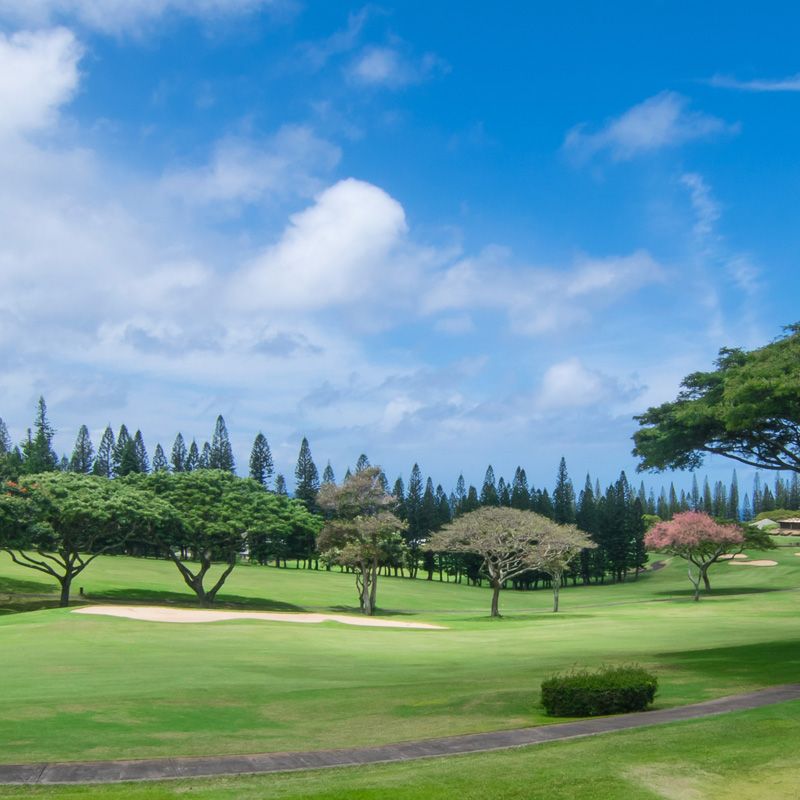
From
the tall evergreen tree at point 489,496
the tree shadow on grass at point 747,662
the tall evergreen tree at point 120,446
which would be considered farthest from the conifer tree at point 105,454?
the tree shadow on grass at point 747,662

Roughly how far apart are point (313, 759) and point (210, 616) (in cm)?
3772

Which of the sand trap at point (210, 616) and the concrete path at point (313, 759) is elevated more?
the concrete path at point (313, 759)

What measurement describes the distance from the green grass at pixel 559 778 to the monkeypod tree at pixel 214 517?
1887 inches

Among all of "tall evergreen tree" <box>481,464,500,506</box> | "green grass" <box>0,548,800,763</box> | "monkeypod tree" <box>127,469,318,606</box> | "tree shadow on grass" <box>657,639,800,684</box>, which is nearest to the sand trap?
"green grass" <box>0,548,800,763</box>

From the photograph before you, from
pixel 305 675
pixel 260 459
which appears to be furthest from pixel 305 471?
pixel 305 675

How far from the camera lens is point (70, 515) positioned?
5144cm

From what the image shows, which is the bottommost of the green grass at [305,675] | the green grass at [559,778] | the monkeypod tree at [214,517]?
the green grass at [305,675]

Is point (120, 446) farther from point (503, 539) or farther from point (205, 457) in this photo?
point (503, 539)

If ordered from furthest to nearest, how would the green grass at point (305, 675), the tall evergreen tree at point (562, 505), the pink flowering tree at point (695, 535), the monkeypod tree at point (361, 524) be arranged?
the tall evergreen tree at point (562, 505) < the pink flowering tree at point (695, 535) < the monkeypod tree at point (361, 524) < the green grass at point (305, 675)

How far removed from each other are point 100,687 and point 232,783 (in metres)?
10.3

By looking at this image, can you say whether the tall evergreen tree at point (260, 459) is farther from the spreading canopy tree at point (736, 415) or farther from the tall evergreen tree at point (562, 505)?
the spreading canopy tree at point (736, 415)

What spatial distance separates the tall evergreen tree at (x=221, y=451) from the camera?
14562 cm

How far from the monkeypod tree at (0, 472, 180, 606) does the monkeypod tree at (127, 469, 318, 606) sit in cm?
133

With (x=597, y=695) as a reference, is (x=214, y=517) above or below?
above
